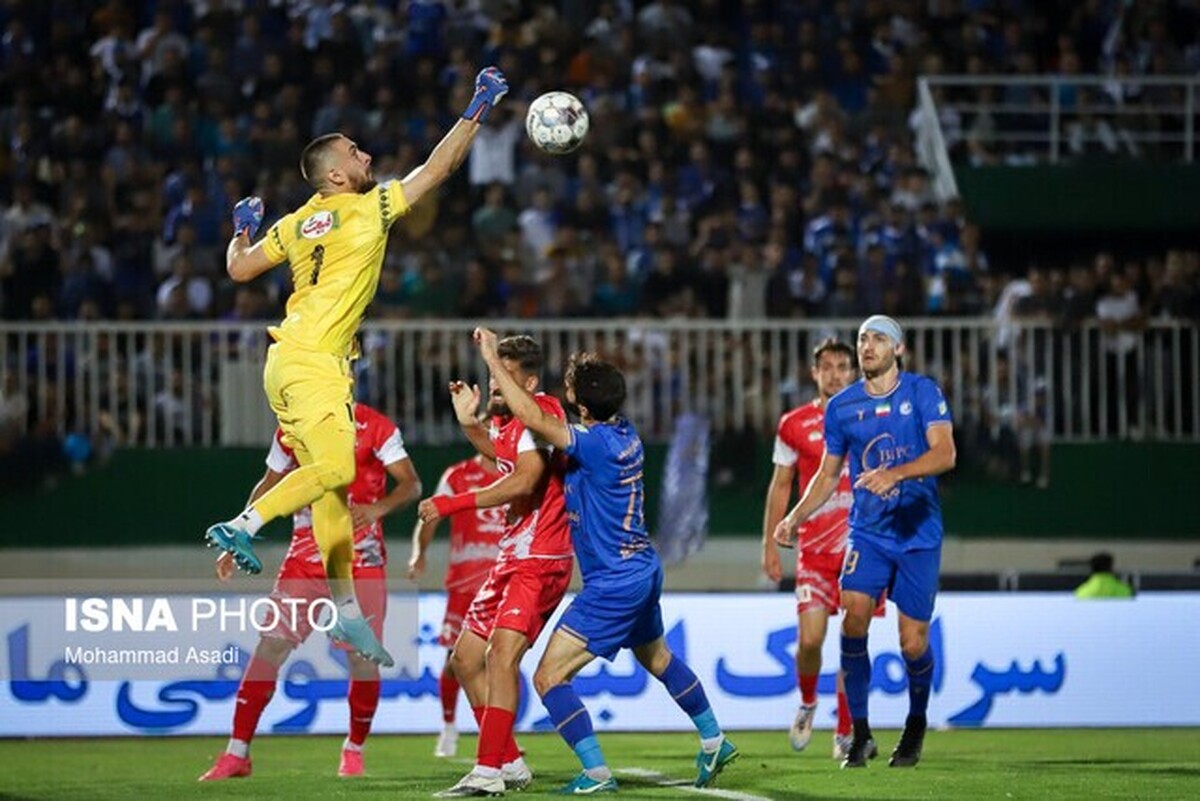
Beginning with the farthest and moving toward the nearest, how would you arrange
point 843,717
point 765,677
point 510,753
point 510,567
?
point 765,677 → point 843,717 → point 510,753 → point 510,567

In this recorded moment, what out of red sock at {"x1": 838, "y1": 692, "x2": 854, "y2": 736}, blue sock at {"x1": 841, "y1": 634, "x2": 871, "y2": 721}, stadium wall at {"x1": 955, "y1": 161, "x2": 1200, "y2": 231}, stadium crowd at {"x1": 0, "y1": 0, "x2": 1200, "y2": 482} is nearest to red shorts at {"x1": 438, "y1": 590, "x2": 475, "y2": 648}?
red sock at {"x1": 838, "y1": 692, "x2": 854, "y2": 736}

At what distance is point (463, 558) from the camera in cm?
1431

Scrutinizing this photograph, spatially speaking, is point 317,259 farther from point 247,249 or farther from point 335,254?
point 247,249

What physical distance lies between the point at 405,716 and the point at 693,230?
7.26 metres

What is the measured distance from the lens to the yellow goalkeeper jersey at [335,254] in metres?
10.9

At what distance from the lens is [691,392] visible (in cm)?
1961

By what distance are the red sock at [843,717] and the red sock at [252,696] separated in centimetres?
331

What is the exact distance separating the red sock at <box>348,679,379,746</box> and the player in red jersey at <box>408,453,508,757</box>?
1328mm

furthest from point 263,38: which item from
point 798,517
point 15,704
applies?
point 798,517

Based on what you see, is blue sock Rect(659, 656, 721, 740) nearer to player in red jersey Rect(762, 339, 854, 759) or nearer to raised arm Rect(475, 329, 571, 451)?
raised arm Rect(475, 329, 571, 451)

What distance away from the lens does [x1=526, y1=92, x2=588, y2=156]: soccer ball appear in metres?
11.4

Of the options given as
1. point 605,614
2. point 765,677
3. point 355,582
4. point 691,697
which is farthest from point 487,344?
point 765,677

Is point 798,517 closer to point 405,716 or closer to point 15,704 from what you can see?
point 405,716

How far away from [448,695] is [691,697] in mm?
3617
